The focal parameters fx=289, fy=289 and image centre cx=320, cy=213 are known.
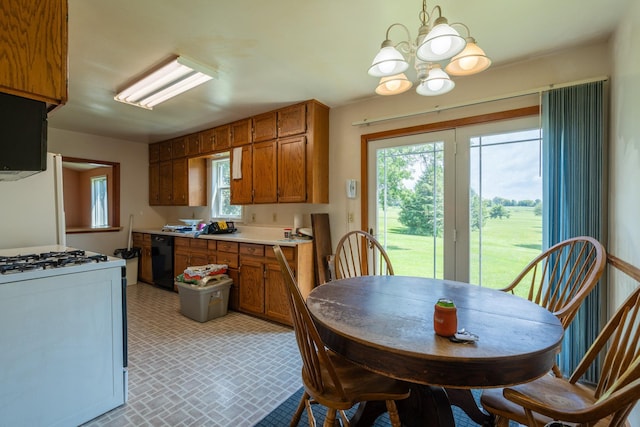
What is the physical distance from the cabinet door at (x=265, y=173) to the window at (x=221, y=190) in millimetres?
1106

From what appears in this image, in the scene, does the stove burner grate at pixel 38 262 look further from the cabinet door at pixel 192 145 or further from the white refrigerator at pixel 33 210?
the cabinet door at pixel 192 145

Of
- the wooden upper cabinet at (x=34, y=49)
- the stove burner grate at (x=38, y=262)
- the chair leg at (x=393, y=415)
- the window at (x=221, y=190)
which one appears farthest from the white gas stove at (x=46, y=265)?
the window at (x=221, y=190)

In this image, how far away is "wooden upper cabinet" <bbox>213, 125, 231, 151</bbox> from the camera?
3.98m

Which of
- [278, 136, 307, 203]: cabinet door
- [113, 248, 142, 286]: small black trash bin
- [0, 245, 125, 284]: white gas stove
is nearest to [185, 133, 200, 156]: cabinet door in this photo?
[278, 136, 307, 203]: cabinet door

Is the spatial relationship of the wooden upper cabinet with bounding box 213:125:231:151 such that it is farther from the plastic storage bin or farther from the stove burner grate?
the stove burner grate

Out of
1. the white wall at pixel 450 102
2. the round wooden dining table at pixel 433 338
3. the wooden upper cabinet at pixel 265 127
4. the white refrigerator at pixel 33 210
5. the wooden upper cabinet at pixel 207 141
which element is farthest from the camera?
the wooden upper cabinet at pixel 207 141

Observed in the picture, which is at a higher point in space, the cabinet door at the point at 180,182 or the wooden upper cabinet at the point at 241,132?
the wooden upper cabinet at the point at 241,132

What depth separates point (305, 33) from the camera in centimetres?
197

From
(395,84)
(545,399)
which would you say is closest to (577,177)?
(395,84)

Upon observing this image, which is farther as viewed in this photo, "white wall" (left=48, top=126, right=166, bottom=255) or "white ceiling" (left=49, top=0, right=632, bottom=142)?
"white wall" (left=48, top=126, right=166, bottom=255)

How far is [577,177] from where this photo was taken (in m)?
2.05

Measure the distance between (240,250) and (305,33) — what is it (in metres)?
2.41

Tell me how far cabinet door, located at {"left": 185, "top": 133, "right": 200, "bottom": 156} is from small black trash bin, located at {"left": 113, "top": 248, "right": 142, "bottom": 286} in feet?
6.18

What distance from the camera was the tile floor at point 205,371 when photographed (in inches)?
70.2
